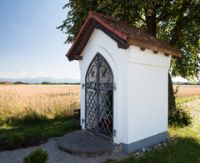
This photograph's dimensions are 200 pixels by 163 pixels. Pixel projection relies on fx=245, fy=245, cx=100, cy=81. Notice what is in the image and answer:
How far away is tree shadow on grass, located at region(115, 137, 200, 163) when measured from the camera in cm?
695

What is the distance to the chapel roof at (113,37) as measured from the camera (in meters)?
7.36

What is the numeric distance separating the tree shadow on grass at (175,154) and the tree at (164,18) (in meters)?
4.76

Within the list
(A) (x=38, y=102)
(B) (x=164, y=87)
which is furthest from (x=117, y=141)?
(A) (x=38, y=102)

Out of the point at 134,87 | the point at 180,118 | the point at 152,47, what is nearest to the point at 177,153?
the point at 134,87

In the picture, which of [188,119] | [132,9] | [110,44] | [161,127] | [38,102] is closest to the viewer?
[110,44]

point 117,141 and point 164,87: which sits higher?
point 164,87

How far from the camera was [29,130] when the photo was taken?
32.8 feet

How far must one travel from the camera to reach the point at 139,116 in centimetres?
801

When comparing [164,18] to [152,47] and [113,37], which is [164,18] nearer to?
[152,47]

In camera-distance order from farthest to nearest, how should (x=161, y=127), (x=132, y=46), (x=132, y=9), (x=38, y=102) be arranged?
(x=38, y=102) < (x=132, y=9) < (x=161, y=127) < (x=132, y=46)

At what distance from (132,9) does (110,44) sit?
410 centimetres

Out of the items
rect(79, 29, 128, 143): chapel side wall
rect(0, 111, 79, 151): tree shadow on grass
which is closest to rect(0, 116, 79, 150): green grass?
rect(0, 111, 79, 151): tree shadow on grass

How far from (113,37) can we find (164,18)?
7403 millimetres

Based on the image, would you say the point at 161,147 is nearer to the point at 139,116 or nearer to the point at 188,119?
the point at 139,116
